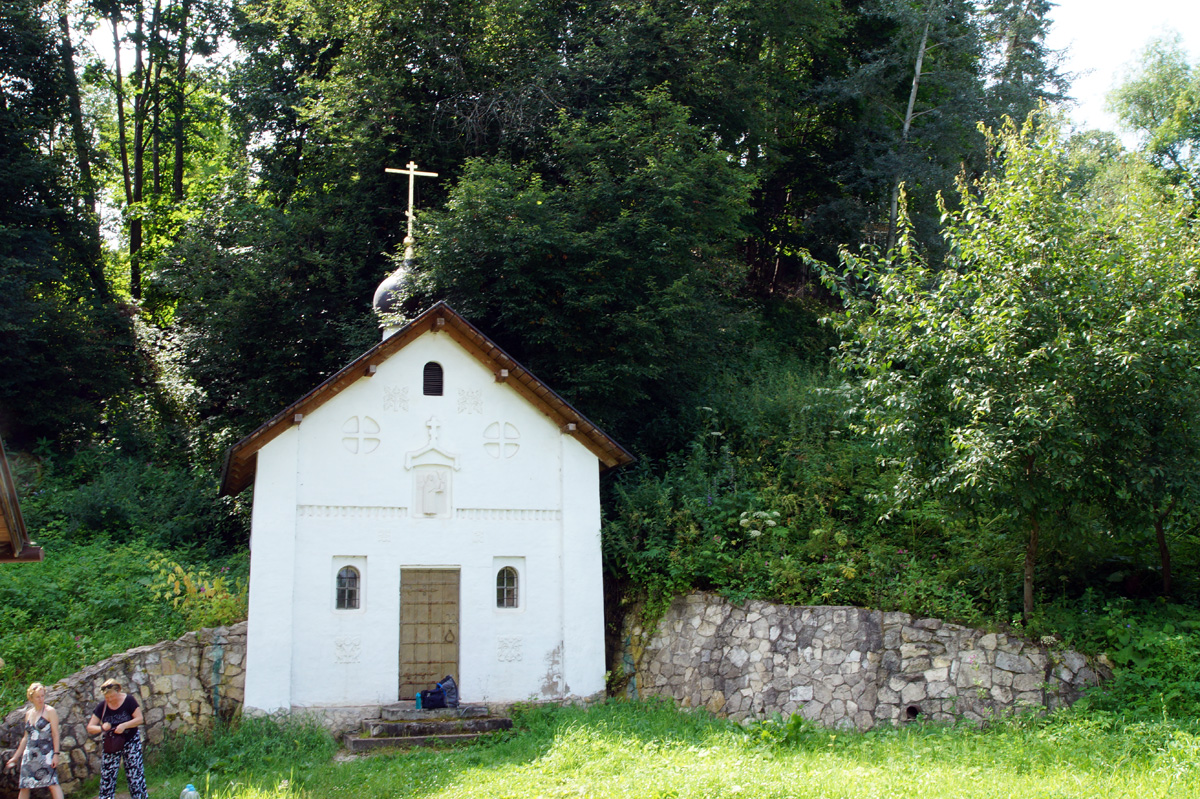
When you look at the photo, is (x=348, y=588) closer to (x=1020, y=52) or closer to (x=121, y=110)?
(x=121, y=110)

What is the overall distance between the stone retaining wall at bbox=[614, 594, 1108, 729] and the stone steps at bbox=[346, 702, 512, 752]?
106 inches

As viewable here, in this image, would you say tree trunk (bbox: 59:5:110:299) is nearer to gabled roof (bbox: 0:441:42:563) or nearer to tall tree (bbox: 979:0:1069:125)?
gabled roof (bbox: 0:441:42:563)

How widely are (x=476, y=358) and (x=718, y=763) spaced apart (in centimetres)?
735

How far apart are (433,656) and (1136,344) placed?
32.8 ft

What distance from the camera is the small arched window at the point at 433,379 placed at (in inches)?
588

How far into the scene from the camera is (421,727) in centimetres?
1288

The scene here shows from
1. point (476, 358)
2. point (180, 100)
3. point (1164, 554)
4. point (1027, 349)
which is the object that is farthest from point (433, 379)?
point (180, 100)

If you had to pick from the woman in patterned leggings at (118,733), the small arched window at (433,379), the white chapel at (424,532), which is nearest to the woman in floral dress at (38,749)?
the woman in patterned leggings at (118,733)

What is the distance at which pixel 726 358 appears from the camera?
76.9ft

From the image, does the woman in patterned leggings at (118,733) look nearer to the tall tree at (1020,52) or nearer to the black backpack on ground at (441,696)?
the black backpack on ground at (441,696)

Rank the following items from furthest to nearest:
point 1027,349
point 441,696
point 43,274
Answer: point 43,274 → point 441,696 → point 1027,349

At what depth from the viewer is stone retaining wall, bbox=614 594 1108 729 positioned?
11.5 meters

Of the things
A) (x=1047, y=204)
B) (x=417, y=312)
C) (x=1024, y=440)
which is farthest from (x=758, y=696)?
(x=417, y=312)

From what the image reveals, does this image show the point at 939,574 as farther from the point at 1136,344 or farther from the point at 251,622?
the point at 251,622
